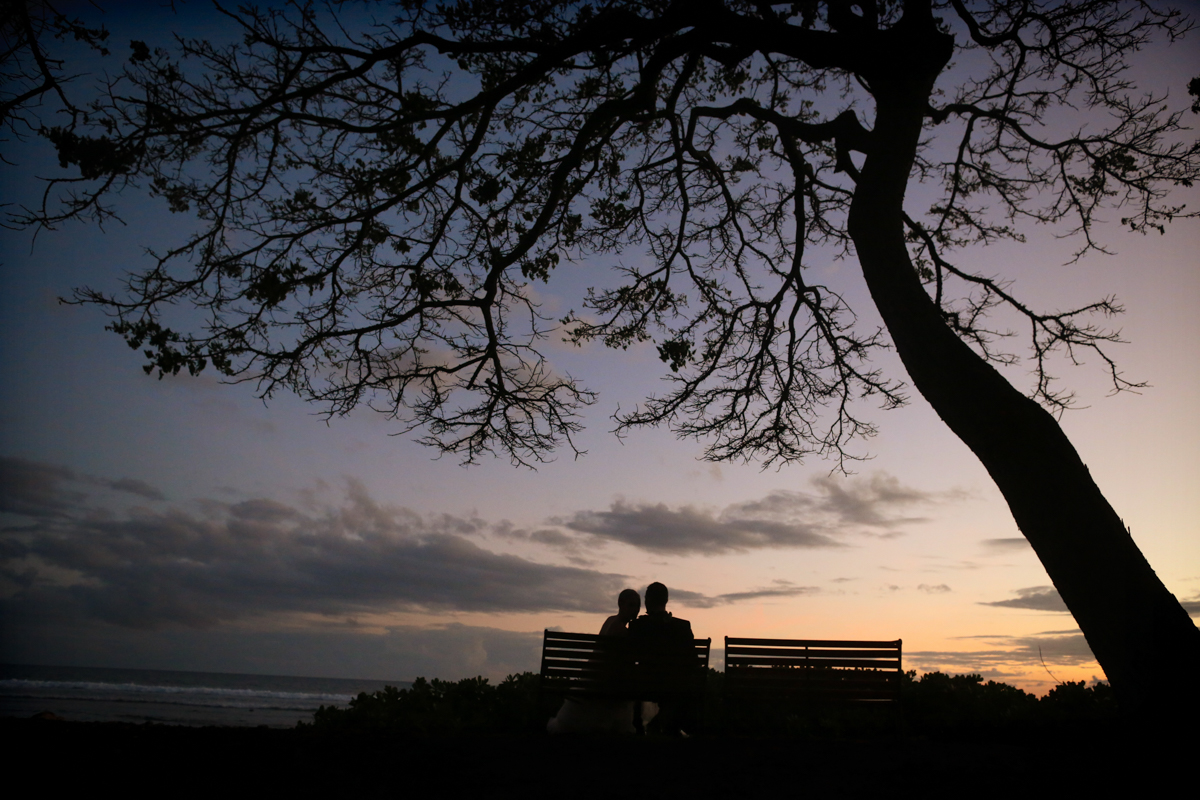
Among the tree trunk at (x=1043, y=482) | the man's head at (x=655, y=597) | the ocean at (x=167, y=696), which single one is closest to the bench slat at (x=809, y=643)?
the man's head at (x=655, y=597)

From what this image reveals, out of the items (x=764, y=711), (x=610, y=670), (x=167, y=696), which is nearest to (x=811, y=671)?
(x=764, y=711)

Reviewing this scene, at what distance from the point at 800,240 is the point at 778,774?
22.5 ft

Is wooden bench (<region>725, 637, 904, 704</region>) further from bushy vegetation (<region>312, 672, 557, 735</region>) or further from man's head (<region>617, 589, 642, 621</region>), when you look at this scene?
bushy vegetation (<region>312, 672, 557, 735</region>)

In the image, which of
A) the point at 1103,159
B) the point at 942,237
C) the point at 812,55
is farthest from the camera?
the point at 942,237

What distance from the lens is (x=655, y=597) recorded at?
24.2ft

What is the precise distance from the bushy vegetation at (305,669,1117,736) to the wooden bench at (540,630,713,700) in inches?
10.6

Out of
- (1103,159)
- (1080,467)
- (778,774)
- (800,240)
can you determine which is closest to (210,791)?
(778,774)

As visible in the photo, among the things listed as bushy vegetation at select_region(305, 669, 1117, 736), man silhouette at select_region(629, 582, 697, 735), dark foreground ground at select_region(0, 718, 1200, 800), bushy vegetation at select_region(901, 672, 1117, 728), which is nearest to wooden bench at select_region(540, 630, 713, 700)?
man silhouette at select_region(629, 582, 697, 735)

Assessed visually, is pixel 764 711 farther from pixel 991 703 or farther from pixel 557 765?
pixel 557 765

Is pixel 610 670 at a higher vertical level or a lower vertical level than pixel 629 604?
lower

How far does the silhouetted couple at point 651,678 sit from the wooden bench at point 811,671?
2.19 feet

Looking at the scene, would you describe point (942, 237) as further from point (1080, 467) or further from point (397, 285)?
point (397, 285)

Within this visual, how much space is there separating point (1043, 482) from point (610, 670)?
14.1 feet

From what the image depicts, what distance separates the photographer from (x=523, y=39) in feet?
23.8
